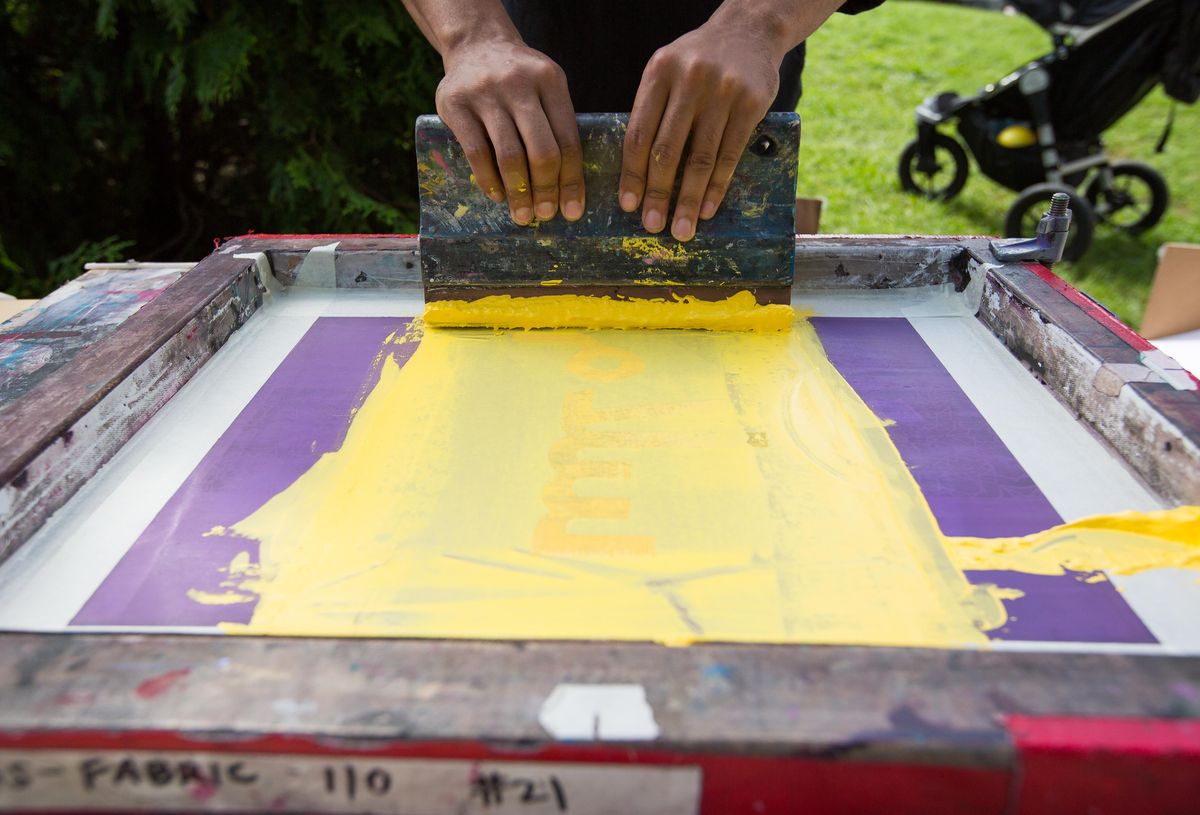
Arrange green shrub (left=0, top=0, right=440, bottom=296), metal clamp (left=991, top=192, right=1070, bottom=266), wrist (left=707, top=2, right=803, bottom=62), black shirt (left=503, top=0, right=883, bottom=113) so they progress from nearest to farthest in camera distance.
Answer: wrist (left=707, top=2, right=803, bottom=62), metal clamp (left=991, top=192, right=1070, bottom=266), black shirt (left=503, top=0, right=883, bottom=113), green shrub (left=0, top=0, right=440, bottom=296)

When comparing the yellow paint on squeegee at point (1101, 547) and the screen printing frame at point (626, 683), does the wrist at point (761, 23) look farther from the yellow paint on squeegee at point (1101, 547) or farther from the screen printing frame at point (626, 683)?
the screen printing frame at point (626, 683)

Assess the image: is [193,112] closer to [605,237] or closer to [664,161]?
[605,237]

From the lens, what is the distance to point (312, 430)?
1.15 metres

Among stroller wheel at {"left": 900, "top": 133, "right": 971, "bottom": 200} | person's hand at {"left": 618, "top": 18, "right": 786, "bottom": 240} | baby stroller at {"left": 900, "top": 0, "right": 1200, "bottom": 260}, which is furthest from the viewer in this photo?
stroller wheel at {"left": 900, "top": 133, "right": 971, "bottom": 200}

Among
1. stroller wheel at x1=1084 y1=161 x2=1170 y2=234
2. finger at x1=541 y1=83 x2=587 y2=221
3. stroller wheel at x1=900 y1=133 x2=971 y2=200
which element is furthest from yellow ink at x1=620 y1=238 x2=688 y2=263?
stroller wheel at x1=1084 y1=161 x2=1170 y2=234

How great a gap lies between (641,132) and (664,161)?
0.05m

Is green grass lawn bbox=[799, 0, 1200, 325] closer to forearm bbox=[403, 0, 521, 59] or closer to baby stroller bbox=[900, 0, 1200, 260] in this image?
baby stroller bbox=[900, 0, 1200, 260]

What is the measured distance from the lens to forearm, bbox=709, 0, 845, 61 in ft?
4.42

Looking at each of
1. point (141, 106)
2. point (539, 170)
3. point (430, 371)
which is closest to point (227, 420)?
point (430, 371)

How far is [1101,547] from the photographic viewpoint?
910mm

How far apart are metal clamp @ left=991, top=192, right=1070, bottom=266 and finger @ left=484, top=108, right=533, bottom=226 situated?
0.84m

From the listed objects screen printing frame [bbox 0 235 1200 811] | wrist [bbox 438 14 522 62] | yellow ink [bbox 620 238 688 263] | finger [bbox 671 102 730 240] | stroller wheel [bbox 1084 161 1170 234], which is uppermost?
wrist [bbox 438 14 522 62]

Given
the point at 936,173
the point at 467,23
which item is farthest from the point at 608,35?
the point at 936,173

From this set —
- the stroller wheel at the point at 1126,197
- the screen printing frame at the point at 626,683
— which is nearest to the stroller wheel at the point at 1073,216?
the stroller wheel at the point at 1126,197
